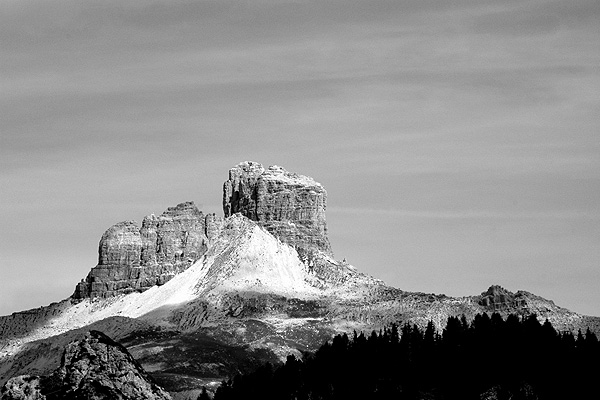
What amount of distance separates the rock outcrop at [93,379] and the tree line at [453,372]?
2942 inches

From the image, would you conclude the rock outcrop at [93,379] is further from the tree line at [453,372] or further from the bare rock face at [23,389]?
the tree line at [453,372]

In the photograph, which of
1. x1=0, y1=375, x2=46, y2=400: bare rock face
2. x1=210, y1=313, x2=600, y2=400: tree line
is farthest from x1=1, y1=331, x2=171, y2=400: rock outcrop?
x1=210, y1=313, x2=600, y2=400: tree line

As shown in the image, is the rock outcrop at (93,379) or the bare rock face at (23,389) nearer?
the rock outcrop at (93,379)

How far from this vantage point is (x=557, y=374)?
Answer: 152625 mm

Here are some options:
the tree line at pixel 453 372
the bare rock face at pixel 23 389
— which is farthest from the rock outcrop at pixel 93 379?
the tree line at pixel 453 372

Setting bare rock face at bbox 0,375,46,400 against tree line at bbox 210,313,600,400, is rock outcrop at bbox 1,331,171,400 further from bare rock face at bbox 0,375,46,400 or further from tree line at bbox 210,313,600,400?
tree line at bbox 210,313,600,400

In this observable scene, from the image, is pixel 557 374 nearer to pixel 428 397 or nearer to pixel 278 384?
pixel 428 397

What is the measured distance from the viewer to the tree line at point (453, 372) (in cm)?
14312

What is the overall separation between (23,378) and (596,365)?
355 ft

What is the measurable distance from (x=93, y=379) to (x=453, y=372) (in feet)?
342

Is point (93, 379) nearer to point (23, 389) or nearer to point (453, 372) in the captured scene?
point (23, 389)

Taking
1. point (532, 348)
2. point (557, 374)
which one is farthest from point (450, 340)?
point (557, 374)

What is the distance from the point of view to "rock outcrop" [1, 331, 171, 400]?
6284 cm

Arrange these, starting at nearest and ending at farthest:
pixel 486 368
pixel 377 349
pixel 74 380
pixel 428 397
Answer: pixel 74 380 → pixel 428 397 → pixel 486 368 → pixel 377 349
